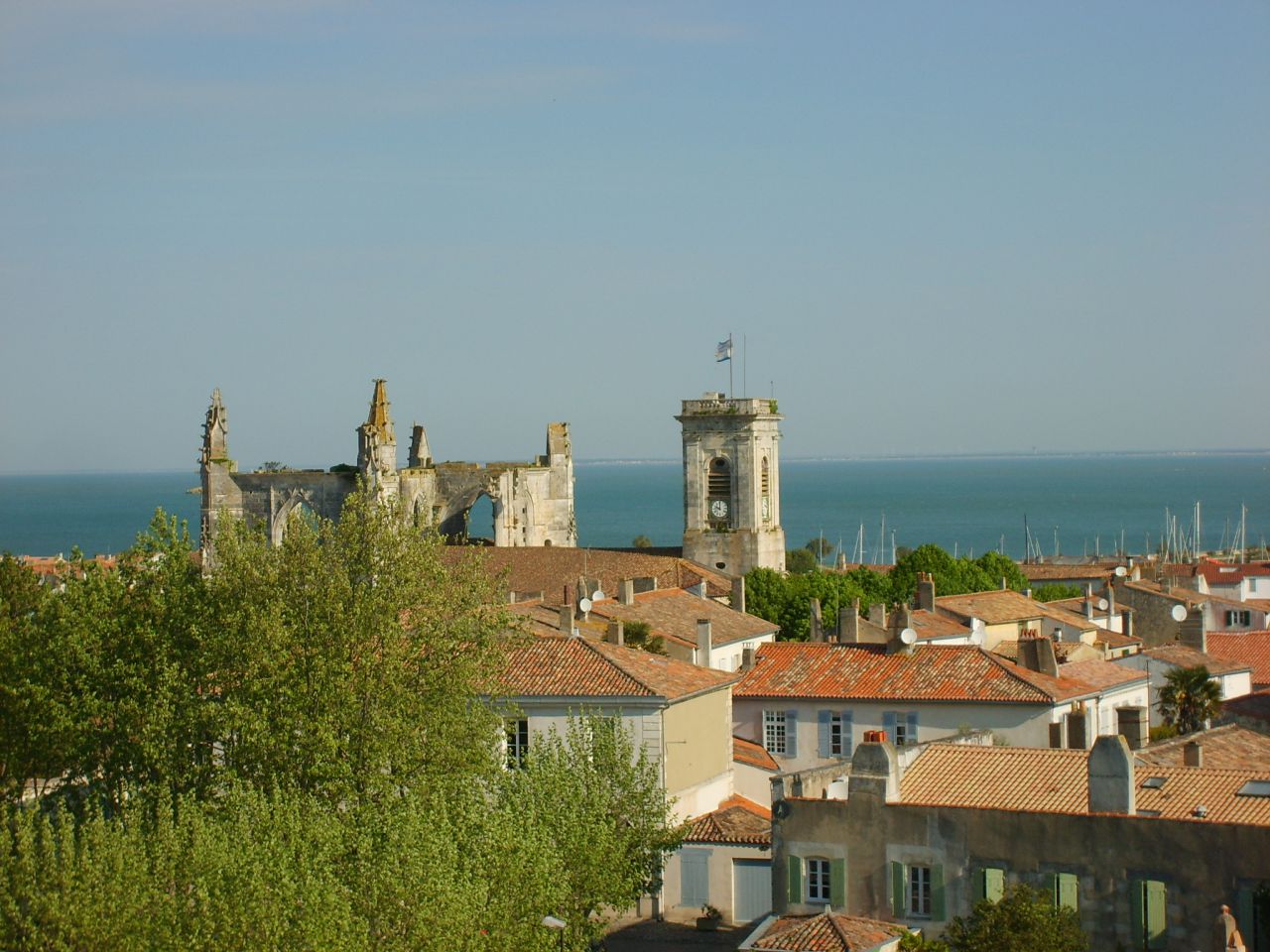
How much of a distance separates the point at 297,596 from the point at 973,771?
10.6 m

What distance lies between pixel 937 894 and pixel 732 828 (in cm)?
837

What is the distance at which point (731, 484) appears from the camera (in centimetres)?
8844

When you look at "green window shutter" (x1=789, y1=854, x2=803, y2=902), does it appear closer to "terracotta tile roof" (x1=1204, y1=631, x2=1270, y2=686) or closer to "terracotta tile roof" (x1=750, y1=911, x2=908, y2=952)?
"terracotta tile roof" (x1=750, y1=911, x2=908, y2=952)

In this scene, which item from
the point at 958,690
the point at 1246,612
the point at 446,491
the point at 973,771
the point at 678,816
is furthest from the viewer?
the point at 446,491

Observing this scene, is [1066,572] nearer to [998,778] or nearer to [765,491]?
[765,491]

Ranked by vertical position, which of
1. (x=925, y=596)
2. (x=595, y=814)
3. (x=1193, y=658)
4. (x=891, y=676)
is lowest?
(x=595, y=814)

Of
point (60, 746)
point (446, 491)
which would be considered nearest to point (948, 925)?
point (60, 746)

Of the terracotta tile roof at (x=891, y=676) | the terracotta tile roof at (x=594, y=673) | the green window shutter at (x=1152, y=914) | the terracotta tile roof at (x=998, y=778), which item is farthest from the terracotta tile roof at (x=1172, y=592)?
the green window shutter at (x=1152, y=914)

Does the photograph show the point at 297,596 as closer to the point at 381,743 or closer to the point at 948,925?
the point at 381,743

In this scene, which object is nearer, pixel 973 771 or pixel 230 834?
pixel 230 834

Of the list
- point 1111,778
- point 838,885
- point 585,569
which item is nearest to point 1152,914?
point 1111,778

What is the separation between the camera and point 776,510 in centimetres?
9069

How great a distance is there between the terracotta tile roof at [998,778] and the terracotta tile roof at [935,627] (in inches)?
761

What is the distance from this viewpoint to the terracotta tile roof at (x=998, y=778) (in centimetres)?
3077
